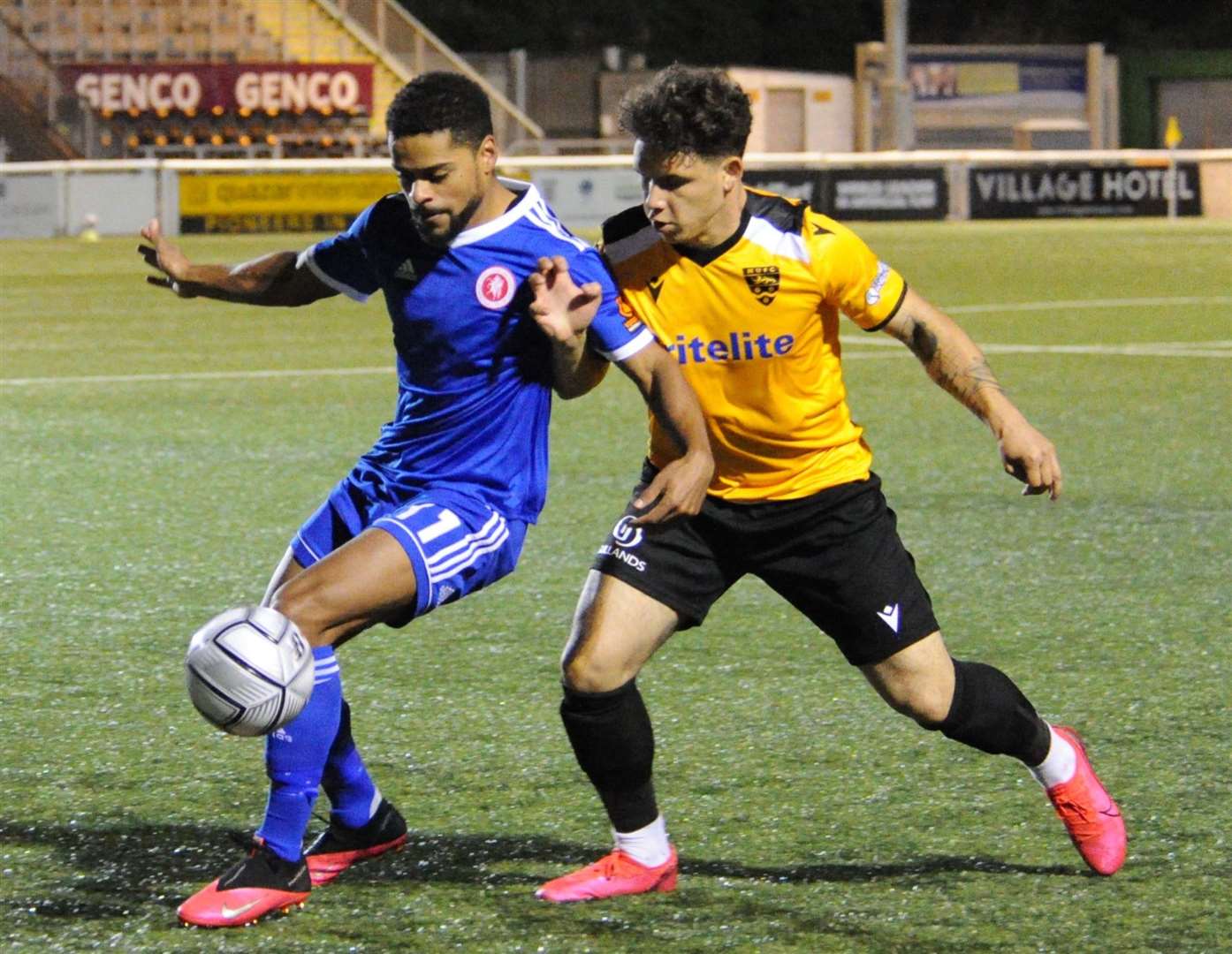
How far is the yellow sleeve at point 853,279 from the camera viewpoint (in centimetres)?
455

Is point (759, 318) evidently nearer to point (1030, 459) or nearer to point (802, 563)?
point (802, 563)

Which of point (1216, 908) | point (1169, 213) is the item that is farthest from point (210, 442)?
point (1169, 213)

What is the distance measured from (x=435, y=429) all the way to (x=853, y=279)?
908 millimetres

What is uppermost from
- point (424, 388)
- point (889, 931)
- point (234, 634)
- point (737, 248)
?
point (737, 248)

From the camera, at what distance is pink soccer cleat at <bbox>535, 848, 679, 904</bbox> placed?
4.40m

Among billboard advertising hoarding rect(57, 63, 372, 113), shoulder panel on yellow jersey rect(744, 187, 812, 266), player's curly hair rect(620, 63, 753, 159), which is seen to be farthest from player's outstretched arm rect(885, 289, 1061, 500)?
billboard advertising hoarding rect(57, 63, 372, 113)

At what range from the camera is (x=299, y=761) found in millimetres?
4246

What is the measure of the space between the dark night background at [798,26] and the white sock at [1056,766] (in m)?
57.3

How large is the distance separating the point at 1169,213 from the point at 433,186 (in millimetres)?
34212

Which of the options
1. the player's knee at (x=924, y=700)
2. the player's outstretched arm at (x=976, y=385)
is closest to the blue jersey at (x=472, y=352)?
the player's outstretched arm at (x=976, y=385)

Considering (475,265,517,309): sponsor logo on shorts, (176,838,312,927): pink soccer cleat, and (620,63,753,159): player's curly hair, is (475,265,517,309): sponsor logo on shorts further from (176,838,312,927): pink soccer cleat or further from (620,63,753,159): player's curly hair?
(176,838,312,927): pink soccer cleat

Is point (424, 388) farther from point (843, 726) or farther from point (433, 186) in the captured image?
point (843, 726)

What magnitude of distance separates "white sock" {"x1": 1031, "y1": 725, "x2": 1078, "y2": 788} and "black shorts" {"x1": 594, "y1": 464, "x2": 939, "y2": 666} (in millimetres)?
407

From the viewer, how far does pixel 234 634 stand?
4.05 metres
